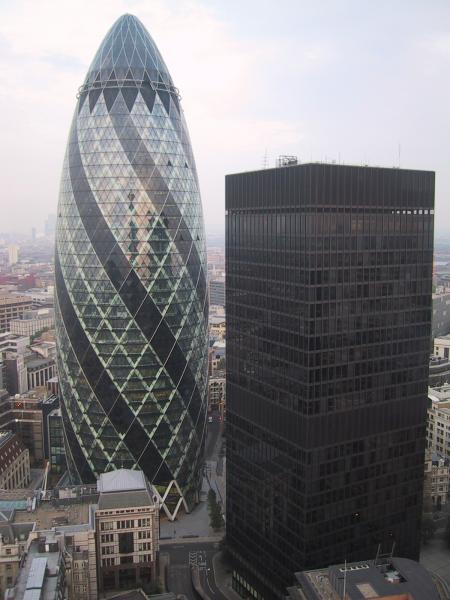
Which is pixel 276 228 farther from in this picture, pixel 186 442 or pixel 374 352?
pixel 186 442

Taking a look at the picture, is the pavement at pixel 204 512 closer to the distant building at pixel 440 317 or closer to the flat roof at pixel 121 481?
the flat roof at pixel 121 481

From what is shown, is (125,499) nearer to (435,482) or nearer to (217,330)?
(435,482)

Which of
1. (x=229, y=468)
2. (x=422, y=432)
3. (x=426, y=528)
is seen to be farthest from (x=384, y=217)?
(x=426, y=528)

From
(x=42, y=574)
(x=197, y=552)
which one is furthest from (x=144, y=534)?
(x=42, y=574)

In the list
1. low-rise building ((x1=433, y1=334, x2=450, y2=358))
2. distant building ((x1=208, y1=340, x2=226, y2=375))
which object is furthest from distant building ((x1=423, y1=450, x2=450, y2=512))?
low-rise building ((x1=433, y1=334, x2=450, y2=358))

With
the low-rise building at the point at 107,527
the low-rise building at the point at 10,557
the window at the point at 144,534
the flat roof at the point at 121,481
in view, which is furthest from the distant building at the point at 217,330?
the low-rise building at the point at 10,557

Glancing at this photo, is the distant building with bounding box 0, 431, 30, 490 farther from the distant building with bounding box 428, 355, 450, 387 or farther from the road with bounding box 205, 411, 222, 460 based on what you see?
the distant building with bounding box 428, 355, 450, 387
